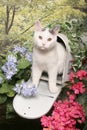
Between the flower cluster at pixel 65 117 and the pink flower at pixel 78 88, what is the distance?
0.14 ft

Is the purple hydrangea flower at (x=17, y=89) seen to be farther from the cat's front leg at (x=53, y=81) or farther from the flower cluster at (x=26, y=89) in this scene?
the cat's front leg at (x=53, y=81)

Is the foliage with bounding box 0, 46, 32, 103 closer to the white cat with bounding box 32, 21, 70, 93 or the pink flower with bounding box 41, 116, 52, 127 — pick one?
the white cat with bounding box 32, 21, 70, 93

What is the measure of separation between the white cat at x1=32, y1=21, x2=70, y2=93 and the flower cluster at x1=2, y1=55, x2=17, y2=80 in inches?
3.6

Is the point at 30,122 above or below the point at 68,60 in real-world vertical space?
below

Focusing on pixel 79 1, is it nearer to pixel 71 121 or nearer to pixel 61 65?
pixel 61 65

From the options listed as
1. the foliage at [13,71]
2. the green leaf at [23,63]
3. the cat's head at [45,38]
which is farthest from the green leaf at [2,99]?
the cat's head at [45,38]

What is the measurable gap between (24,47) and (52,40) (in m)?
0.28

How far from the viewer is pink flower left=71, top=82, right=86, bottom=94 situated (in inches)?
50.3

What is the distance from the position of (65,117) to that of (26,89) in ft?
0.64

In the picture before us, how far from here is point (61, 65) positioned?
1306 mm

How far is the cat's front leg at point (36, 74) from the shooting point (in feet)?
4.22

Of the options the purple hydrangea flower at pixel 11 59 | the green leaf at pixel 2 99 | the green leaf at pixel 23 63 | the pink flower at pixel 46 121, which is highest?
the purple hydrangea flower at pixel 11 59

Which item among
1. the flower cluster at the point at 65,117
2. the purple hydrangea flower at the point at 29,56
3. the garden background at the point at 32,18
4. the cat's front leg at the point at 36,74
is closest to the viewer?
the flower cluster at the point at 65,117

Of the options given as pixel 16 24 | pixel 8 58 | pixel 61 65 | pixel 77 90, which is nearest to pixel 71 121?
pixel 77 90
